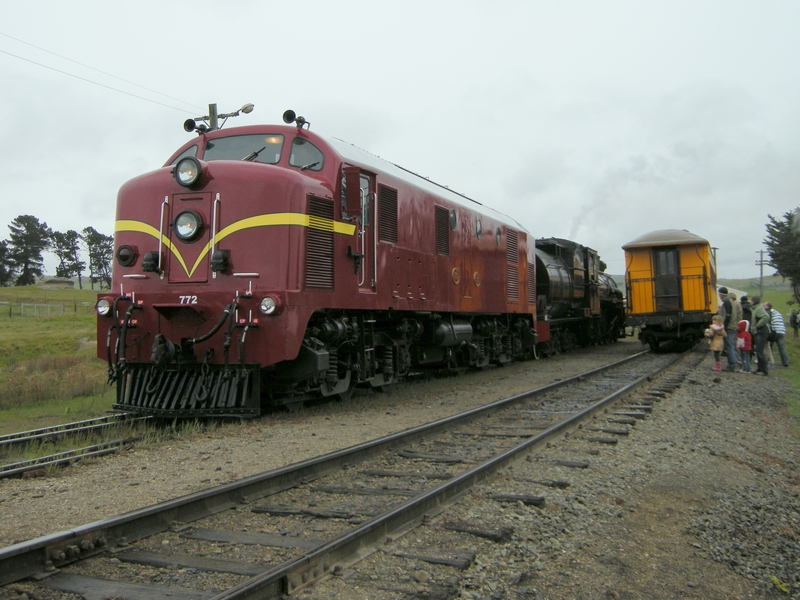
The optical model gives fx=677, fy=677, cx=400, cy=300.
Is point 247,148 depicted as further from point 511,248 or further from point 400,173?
point 511,248

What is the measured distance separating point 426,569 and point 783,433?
627cm

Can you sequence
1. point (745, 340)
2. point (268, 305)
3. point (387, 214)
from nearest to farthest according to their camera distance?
point (268, 305) < point (387, 214) < point (745, 340)

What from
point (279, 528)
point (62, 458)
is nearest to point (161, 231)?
point (62, 458)

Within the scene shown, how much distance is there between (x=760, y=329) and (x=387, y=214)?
8731 millimetres

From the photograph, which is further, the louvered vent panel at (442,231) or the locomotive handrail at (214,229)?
the louvered vent panel at (442,231)

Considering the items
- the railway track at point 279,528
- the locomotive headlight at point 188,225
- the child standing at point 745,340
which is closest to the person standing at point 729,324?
the child standing at point 745,340

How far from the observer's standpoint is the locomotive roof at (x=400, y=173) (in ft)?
29.3

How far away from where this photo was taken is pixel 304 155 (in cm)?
855

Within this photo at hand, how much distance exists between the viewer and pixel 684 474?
5.86 metres

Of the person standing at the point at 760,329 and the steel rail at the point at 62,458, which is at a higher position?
the person standing at the point at 760,329

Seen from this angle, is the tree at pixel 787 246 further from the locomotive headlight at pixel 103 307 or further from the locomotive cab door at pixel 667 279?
the locomotive headlight at pixel 103 307

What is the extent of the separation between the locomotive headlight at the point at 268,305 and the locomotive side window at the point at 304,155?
6.48ft

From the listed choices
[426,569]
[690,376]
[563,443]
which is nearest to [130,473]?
[426,569]

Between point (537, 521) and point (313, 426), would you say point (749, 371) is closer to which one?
point (313, 426)
